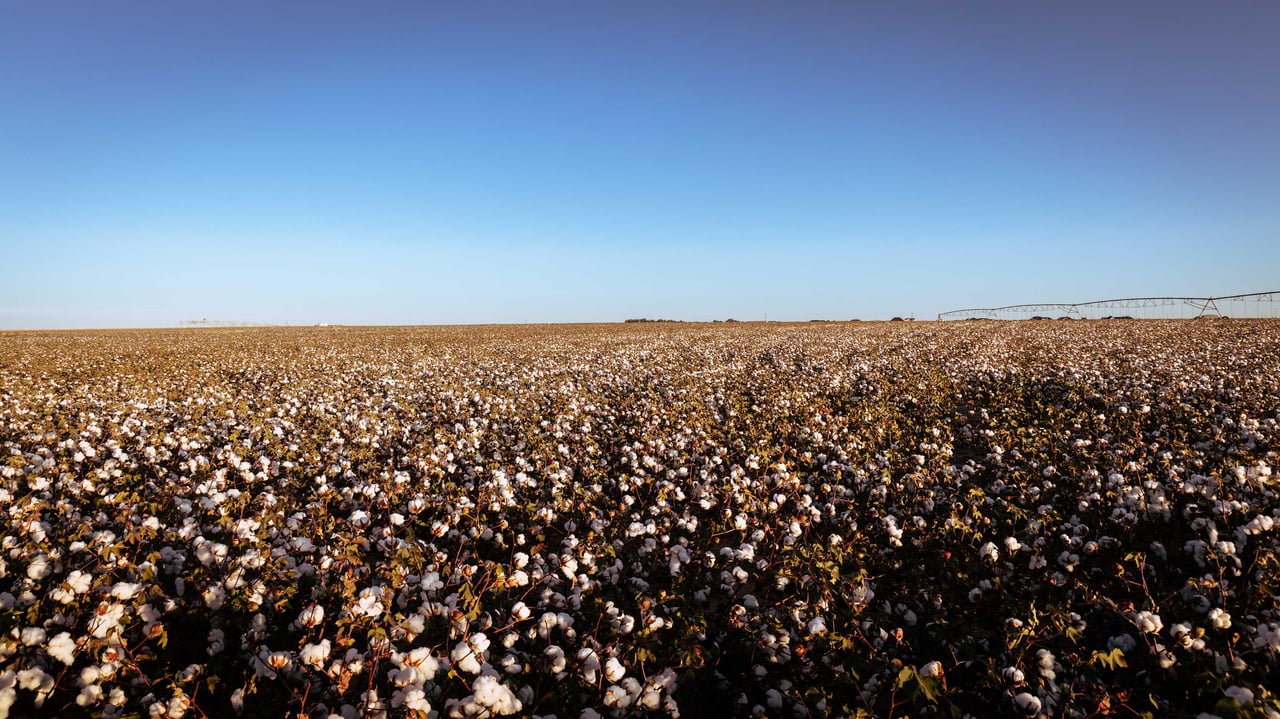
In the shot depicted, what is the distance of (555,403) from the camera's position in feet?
42.5

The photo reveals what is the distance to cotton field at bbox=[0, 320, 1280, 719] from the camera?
3303mm

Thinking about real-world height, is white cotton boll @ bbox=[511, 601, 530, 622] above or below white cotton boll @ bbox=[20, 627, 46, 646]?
below

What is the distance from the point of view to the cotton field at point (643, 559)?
3.30 meters

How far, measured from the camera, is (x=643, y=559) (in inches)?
215

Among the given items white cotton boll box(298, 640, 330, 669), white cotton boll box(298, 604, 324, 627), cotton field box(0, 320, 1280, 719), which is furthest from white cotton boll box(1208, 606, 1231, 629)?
white cotton boll box(298, 604, 324, 627)

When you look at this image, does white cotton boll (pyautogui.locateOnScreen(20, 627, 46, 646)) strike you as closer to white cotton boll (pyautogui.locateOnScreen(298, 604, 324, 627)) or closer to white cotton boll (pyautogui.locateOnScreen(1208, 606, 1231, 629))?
white cotton boll (pyautogui.locateOnScreen(298, 604, 324, 627))

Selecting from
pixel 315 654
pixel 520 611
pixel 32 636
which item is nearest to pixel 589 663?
pixel 520 611

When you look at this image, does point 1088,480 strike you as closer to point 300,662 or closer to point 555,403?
point 300,662

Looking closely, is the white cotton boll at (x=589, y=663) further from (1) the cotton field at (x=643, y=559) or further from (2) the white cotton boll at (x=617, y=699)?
(2) the white cotton boll at (x=617, y=699)

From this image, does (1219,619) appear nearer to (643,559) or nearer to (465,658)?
(643,559)

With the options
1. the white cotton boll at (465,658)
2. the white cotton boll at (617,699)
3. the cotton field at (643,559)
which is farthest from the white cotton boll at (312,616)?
the white cotton boll at (617,699)

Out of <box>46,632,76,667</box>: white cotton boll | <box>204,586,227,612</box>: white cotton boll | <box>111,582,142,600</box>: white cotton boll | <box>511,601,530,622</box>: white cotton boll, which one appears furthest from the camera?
<box>204,586,227,612</box>: white cotton boll

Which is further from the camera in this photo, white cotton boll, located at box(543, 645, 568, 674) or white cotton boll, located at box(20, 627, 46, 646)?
white cotton boll, located at box(543, 645, 568, 674)

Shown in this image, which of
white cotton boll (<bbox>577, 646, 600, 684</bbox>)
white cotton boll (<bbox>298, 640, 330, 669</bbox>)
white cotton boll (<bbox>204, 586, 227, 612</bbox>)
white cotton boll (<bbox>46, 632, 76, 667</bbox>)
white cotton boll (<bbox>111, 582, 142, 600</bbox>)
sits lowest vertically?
white cotton boll (<bbox>577, 646, 600, 684</bbox>)
